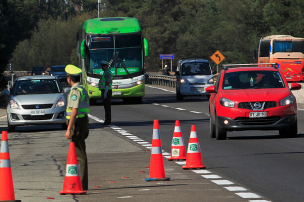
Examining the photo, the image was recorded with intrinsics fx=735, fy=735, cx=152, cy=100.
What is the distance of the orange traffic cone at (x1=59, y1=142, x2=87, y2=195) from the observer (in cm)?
863

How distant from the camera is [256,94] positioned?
15.8 metres

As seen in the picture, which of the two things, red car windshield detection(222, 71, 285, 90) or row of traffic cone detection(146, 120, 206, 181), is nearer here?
row of traffic cone detection(146, 120, 206, 181)

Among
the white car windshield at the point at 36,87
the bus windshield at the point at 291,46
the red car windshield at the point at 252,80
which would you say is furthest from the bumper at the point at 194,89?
the red car windshield at the point at 252,80

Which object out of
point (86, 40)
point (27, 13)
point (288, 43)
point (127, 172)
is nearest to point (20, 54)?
point (27, 13)

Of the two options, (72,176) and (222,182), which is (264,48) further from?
(72,176)

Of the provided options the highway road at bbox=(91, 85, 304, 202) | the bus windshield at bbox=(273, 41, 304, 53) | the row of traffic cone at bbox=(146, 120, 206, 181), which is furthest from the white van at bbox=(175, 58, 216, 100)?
the row of traffic cone at bbox=(146, 120, 206, 181)

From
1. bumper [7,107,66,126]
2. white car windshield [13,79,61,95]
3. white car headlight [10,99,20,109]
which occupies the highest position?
white car windshield [13,79,61,95]

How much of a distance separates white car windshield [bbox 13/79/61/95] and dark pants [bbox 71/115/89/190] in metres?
11.2

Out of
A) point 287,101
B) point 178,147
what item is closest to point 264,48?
point 287,101

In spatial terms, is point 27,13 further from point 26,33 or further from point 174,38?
point 174,38

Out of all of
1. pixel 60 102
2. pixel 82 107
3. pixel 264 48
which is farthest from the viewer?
pixel 264 48

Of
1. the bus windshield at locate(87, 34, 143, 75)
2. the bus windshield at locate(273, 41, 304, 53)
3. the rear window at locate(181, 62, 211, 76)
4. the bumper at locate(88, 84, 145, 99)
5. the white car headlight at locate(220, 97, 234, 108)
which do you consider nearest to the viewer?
the white car headlight at locate(220, 97, 234, 108)

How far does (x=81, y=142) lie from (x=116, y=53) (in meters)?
Answer: 22.8

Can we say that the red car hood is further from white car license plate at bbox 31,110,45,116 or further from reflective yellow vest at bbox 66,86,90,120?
reflective yellow vest at bbox 66,86,90,120
